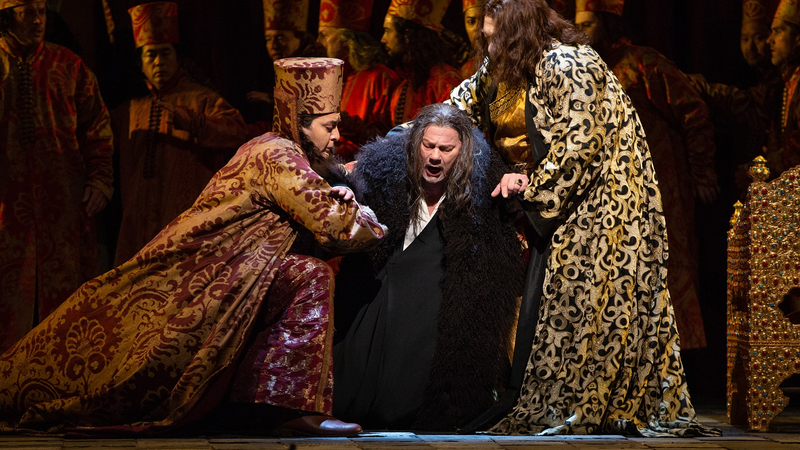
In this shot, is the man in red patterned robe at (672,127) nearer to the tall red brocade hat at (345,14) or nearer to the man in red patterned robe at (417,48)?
the man in red patterned robe at (417,48)

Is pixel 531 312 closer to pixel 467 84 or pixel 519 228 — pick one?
pixel 519 228

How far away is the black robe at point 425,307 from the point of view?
377 centimetres

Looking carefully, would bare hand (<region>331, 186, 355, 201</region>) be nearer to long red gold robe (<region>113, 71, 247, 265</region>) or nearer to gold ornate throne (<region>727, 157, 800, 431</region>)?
gold ornate throne (<region>727, 157, 800, 431</region>)

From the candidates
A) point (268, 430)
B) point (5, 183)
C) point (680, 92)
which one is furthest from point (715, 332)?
point (5, 183)

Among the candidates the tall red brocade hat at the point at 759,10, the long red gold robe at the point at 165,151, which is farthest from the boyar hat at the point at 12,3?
the tall red brocade hat at the point at 759,10

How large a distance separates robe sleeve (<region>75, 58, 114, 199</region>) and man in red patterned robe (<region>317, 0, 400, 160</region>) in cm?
141

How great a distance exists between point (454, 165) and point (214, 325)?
1.18m

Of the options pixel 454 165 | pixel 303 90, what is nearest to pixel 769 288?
pixel 454 165

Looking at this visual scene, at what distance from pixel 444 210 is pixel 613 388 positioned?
3.16 feet

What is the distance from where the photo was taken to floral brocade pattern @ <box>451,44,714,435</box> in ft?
11.9

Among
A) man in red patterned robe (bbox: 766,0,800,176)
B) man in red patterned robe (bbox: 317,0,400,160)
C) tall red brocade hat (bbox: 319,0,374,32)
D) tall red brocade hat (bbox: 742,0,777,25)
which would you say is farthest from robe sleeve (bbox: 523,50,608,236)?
tall red brocade hat (bbox: 319,0,374,32)

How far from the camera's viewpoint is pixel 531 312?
3.76 m

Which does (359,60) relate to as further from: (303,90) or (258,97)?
(303,90)

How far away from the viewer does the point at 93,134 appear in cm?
544
